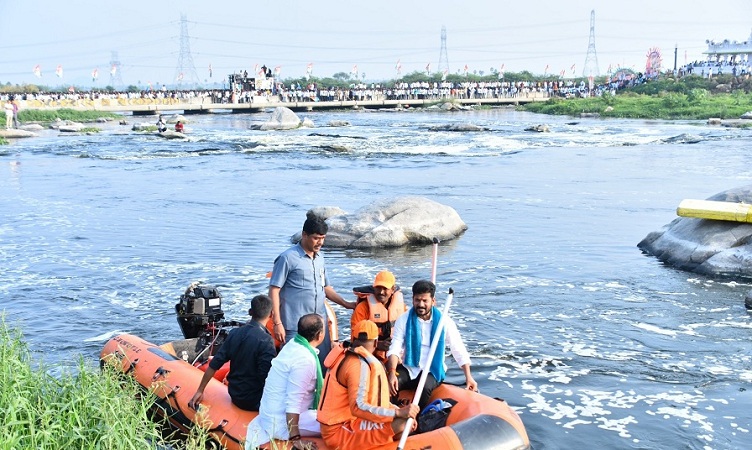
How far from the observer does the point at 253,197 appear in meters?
23.8

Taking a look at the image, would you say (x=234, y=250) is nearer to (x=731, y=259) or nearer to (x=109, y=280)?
(x=109, y=280)

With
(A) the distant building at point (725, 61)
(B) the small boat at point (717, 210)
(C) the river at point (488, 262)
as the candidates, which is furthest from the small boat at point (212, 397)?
(A) the distant building at point (725, 61)

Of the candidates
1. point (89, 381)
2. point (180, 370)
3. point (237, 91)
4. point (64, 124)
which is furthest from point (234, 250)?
point (237, 91)

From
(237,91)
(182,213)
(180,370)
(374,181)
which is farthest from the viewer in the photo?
Answer: (237,91)

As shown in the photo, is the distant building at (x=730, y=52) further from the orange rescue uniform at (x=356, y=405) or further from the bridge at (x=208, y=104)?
the orange rescue uniform at (x=356, y=405)

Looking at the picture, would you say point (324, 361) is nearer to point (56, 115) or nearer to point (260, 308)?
point (260, 308)

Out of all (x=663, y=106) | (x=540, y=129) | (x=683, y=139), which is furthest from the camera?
(x=663, y=106)

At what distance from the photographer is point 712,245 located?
46.2 ft

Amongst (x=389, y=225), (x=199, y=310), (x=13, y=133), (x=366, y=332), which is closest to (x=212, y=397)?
(x=366, y=332)

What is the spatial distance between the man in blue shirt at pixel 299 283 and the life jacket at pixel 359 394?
174cm

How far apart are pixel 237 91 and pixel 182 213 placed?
58900 millimetres

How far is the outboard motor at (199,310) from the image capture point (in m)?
9.39

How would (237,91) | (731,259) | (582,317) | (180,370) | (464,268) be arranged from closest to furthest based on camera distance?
(180,370), (582,317), (731,259), (464,268), (237,91)

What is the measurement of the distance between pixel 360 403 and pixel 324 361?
35.1 inches
